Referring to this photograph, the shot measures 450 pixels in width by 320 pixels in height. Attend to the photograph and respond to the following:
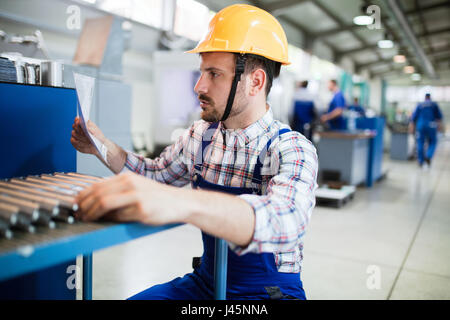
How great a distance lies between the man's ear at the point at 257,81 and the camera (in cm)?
127

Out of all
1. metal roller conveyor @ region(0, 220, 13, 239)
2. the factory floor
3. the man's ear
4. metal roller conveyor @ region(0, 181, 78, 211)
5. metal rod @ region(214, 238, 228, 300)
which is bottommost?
the factory floor

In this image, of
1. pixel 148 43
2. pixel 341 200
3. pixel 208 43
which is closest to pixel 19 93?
pixel 208 43

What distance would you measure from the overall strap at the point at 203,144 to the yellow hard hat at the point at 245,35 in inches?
11.2

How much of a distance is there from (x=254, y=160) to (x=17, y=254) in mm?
778

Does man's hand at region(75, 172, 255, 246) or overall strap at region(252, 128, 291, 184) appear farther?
overall strap at region(252, 128, 291, 184)

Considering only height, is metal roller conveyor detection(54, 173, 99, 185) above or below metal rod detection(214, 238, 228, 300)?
above

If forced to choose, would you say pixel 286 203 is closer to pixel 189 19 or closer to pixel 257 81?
pixel 257 81

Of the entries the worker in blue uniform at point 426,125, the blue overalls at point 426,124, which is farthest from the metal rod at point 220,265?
the blue overalls at point 426,124

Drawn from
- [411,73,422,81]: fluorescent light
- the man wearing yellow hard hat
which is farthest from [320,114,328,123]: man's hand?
[411,73,422,81]: fluorescent light

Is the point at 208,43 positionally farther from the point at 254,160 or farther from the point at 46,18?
the point at 46,18

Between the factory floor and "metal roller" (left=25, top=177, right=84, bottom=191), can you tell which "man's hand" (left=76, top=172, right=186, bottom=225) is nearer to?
"metal roller" (left=25, top=177, right=84, bottom=191)

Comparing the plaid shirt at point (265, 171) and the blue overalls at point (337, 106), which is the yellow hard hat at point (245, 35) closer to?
the plaid shirt at point (265, 171)

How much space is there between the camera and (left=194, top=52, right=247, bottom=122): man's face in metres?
1.20

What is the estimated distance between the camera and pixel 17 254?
555mm
